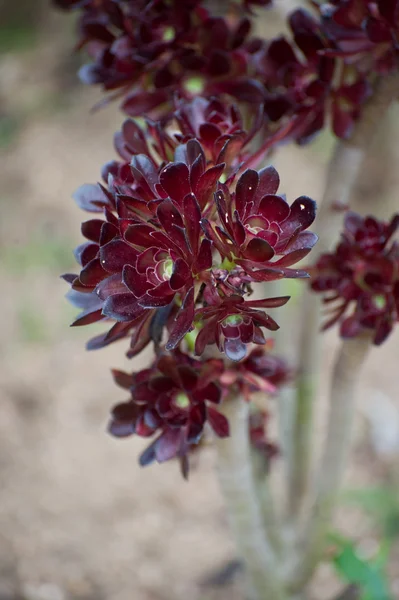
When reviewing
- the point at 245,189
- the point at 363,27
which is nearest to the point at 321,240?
the point at 363,27

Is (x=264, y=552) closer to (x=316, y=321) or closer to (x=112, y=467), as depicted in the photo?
(x=316, y=321)

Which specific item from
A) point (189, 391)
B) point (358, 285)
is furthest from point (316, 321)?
point (189, 391)

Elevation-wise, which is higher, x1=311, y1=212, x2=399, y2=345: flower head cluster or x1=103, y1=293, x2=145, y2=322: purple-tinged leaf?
x1=103, y1=293, x2=145, y2=322: purple-tinged leaf

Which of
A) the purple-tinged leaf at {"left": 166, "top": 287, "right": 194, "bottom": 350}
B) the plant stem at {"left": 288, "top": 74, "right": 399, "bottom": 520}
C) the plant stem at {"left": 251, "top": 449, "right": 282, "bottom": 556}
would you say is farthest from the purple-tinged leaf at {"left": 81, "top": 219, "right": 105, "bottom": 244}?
the plant stem at {"left": 251, "top": 449, "right": 282, "bottom": 556}

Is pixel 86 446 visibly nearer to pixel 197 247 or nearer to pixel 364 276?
pixel 364 276

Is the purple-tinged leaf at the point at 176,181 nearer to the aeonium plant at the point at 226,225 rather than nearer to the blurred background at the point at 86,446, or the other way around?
the aeonium plant at the point at 226,225

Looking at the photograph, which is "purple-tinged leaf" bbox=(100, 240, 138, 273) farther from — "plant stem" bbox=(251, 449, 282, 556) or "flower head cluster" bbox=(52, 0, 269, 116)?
"plant stem" bbox=(251, 449, 282, 556)
